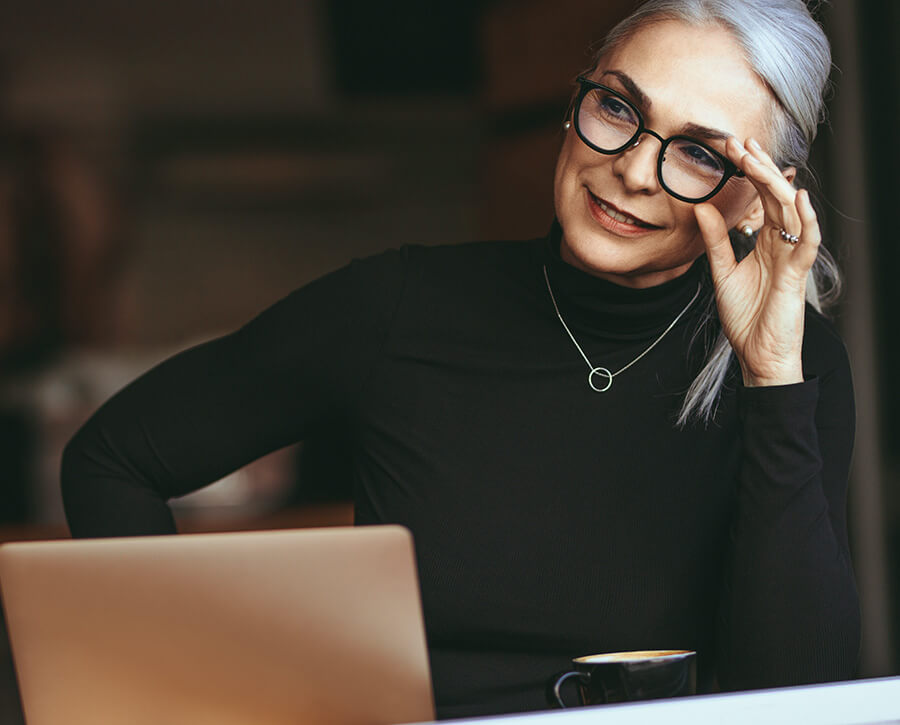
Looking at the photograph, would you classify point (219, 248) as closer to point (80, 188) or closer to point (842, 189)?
point (80, 188)

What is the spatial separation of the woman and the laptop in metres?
0.44

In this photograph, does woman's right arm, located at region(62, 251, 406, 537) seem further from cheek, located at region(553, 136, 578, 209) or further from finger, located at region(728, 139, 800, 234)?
finger, located at region(728, 139, 800, 234)

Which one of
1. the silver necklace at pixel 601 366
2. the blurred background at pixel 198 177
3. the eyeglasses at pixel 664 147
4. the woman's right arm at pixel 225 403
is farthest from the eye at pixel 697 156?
the blurred background at pixel 198 177

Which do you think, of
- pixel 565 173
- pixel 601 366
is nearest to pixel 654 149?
pixel 565 173

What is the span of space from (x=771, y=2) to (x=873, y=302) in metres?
1.52

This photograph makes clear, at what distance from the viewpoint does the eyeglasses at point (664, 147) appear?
1134mm

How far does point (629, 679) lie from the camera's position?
0.79m

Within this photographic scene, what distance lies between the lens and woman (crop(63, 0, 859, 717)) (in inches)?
43.7

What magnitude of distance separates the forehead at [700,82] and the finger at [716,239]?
0.09 m

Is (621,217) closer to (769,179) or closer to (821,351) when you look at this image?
(769,179)

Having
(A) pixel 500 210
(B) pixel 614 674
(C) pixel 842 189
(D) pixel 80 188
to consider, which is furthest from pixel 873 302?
(D) pixel 80 188

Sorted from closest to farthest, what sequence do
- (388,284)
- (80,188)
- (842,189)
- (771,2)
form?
(771,2), (388,284), (842,189), (80,188)

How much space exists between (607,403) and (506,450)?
144mm

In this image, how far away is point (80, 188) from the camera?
181 inches
